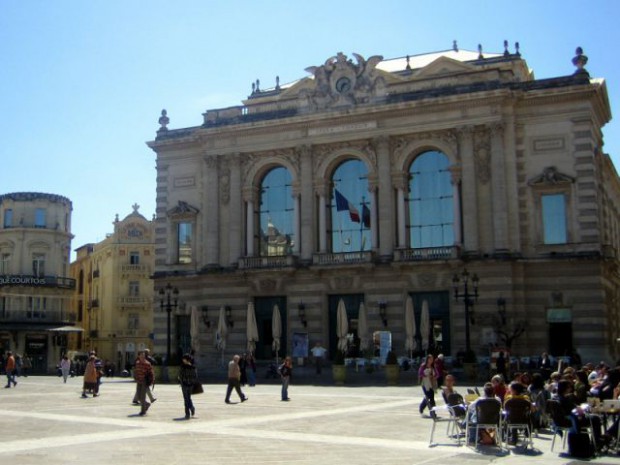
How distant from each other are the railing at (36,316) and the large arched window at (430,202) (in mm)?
42897

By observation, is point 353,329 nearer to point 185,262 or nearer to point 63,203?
point 185,262

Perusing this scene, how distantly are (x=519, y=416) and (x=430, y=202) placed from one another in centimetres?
3281

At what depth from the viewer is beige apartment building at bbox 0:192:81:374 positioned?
7606cm

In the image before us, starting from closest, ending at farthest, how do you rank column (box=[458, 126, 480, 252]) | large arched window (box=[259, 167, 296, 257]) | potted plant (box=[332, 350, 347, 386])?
potted plant (box=[332, 350, 347, 386])
column (box=[458, 126, 480, 252])
large arched window (box=[259, 167, 296, 257])

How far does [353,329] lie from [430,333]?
486 cm

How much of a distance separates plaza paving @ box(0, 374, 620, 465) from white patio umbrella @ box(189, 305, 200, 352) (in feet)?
65.2

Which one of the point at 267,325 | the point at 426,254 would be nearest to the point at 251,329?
the point at 267,325

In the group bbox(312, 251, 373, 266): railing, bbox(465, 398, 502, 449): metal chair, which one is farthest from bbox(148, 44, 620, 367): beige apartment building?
bbox(465, 398, 502, 449): metal chair

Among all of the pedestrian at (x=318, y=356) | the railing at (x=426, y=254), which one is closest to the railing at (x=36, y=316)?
the pedestrian at (x=318, y=356)

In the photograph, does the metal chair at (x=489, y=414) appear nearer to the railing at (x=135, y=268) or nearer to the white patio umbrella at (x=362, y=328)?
the white patio umbrella at (x=362, y=328)

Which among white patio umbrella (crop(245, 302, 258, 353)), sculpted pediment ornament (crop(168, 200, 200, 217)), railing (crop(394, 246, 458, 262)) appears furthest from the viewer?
sculpted pediment ornament (crop(168, 200, 200, 217))

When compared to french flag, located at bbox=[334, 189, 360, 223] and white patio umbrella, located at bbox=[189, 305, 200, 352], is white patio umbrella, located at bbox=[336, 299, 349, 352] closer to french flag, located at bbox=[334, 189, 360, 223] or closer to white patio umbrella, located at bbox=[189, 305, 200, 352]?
french flag, located at bbox=[334, 189, 360, 223]

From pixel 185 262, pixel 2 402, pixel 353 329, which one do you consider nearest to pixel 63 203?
pixel 185 262

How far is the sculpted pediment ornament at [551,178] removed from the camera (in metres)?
45.9
